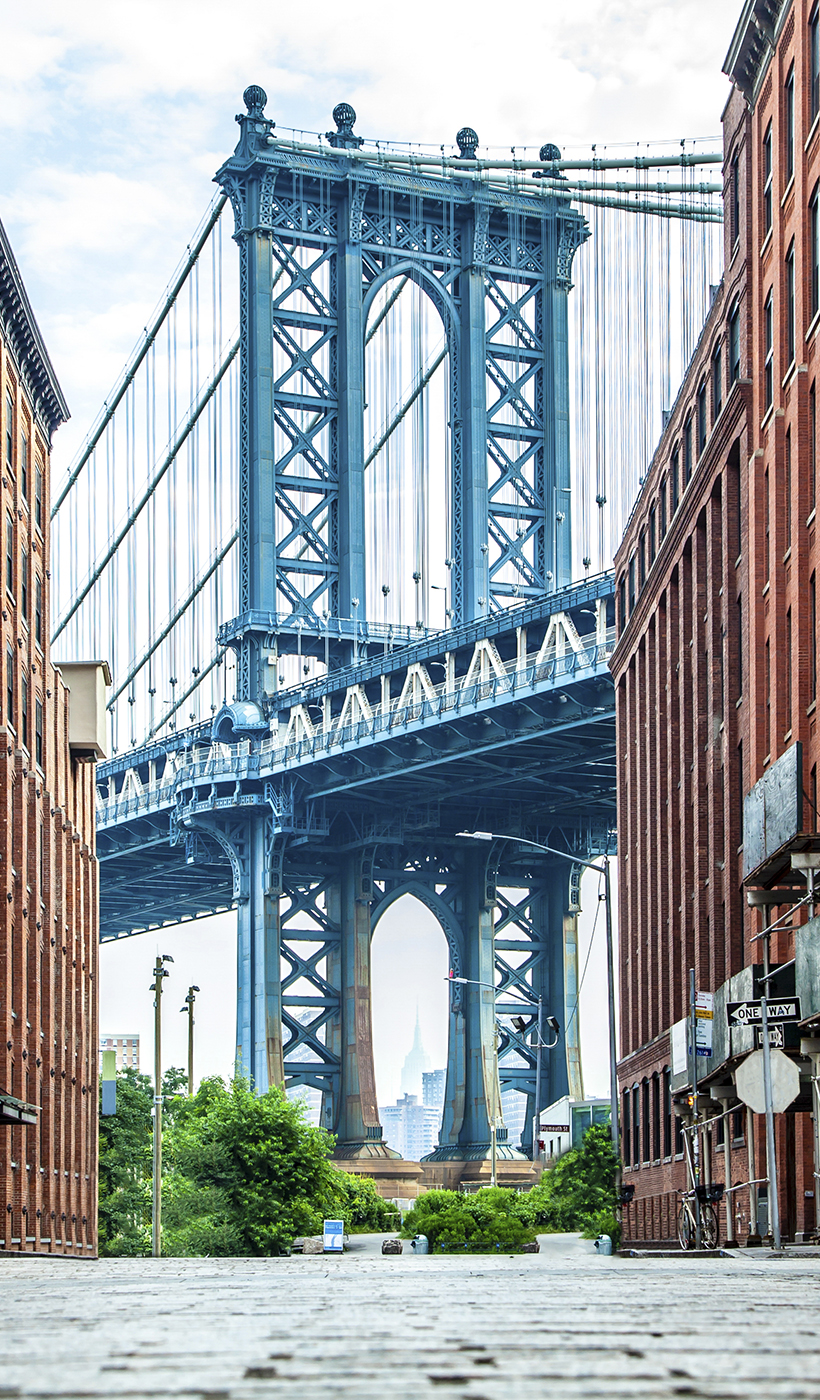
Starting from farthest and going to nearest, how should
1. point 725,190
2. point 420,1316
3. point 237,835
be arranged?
point 237,835 → point 725,190 → point 420,1316

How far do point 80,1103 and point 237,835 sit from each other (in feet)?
130

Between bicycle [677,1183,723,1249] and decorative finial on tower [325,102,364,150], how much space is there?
71.1 metres

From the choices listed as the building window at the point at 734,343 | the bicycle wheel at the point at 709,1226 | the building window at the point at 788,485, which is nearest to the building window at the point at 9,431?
the building window at the point at 734,343

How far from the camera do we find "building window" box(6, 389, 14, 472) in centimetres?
5503

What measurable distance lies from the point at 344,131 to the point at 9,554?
54860 millimetres

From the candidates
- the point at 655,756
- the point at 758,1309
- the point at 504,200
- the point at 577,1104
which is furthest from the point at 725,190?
the point at 504,200

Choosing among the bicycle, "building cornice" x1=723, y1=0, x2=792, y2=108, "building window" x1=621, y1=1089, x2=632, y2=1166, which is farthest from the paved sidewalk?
"building window" x1=621, y1=1089, x2=632, y2=1166

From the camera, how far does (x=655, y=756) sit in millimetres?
61875

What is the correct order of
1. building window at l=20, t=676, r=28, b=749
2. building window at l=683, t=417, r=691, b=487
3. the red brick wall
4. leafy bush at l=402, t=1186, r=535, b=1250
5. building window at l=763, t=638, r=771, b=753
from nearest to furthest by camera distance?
building window at l=763, t=638, r=771, b=753 → the red brick wall → leafy bush at l=402, t=1186, r=535, b=1250 → building window at l=683, t=417, r=691, b=487 → building window at l=20, t=676, r=28, b=749

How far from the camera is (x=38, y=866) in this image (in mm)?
56469

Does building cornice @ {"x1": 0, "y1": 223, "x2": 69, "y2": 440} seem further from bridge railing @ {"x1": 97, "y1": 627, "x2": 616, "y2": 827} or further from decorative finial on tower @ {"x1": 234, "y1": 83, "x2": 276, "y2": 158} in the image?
decorative finial on tower @ {"x1": 234, "y1": 83, "x2": 276, "y2": 158}

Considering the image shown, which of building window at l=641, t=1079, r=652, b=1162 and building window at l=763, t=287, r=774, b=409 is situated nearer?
building window at l=763, t=287, r=774, b=409

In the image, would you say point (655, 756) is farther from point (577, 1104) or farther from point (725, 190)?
point (577, 1104)

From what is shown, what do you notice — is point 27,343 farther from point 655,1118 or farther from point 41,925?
point 655,1118
